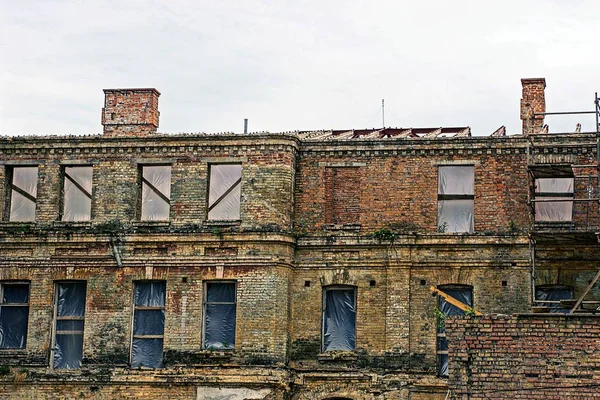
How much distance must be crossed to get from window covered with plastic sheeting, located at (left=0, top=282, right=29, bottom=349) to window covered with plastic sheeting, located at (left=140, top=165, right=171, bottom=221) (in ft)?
13.1

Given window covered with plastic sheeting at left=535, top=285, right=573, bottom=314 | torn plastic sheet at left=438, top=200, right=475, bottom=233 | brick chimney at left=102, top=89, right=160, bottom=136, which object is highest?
brick chimney at left=102, top=89, right=160, bottom=136

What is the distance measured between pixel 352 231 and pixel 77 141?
8052 millimetres

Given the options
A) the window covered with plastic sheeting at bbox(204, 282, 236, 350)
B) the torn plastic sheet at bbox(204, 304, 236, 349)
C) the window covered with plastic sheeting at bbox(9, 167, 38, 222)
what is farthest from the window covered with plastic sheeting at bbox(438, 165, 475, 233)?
the window covered with plastic sheeting at bbox(9, 167, 38, 222)

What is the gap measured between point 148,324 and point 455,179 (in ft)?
30.0

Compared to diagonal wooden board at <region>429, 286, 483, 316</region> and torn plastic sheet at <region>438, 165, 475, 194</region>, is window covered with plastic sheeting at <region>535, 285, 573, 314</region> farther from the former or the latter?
torn plastic sheet at <region>438, 165, 475, 194</region>

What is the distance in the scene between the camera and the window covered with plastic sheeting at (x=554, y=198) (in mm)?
31734

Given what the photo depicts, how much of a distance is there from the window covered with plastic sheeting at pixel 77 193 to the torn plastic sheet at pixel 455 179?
384 inches

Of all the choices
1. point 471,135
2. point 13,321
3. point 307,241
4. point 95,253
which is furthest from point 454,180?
point 13,321

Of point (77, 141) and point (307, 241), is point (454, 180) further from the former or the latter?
point (77, 141)

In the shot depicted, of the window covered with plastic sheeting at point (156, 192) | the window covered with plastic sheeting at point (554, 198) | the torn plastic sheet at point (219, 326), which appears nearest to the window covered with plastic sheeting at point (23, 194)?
the window covered with plastic sheeting at point (156, 192)

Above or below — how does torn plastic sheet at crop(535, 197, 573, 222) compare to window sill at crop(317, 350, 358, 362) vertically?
above

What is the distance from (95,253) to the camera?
108 feet

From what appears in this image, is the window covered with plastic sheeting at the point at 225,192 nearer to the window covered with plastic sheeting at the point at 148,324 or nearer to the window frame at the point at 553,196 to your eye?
the window covered with plastic sheeting at the point at 148,324

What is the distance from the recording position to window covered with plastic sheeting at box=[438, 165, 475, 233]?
3212 centimetres
